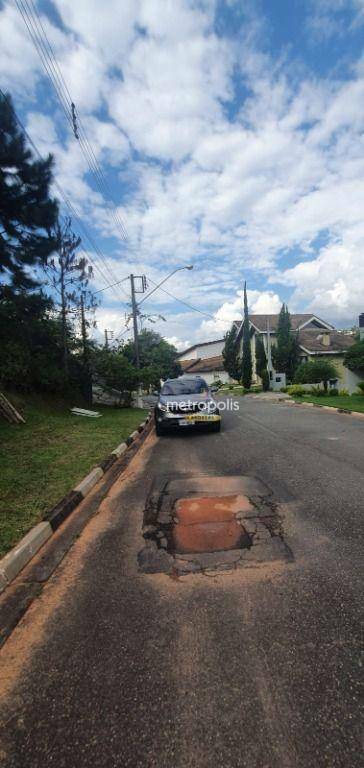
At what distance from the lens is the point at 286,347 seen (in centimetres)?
3116

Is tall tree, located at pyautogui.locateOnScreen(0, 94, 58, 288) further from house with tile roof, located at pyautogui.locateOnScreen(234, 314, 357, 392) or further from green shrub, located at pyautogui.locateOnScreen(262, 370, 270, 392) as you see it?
green shrub, located at pyautogui.locateOnScreen(262, 370, 270, 392)

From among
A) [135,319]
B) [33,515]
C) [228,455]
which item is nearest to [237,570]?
[33,515]

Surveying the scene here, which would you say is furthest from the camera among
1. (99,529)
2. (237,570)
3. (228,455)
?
(228,455)

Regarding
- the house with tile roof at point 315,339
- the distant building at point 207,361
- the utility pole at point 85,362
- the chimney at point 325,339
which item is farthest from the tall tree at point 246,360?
the utility pole at point 85,362

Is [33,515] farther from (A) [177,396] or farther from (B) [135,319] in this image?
(B) [135,319]

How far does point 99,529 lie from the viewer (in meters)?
3.83

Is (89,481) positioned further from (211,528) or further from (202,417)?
(202,417)

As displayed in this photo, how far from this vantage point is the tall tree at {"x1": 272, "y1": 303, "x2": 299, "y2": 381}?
31.2 m

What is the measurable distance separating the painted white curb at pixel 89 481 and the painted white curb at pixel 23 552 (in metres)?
1.17

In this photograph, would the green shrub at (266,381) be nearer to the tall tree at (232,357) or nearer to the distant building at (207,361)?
the tall tree at (232,357)

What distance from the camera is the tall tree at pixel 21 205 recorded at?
30.0 feet

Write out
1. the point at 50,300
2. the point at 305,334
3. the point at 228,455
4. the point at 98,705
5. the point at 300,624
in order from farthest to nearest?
the point at 305,334 → the point at 50,300 → the point at 228,455 → the point at 300,624 → the point at 98,705

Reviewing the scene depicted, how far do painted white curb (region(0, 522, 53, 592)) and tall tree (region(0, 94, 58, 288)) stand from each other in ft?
30.5

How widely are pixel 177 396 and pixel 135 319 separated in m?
10.8
